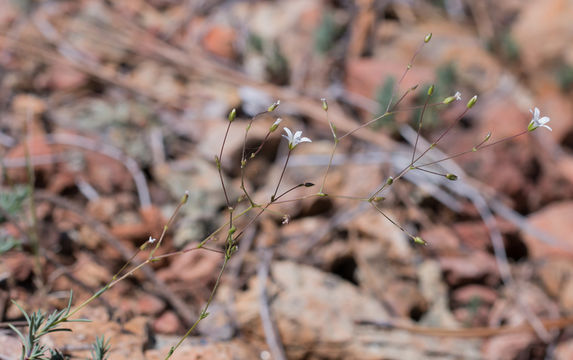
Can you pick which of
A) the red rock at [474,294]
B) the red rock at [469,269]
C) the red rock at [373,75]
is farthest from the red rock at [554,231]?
the red rock at [373,75]

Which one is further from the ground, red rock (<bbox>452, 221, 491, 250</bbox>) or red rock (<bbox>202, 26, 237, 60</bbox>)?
red rock (<bbox>202, 26, 237, 60</bbox>)

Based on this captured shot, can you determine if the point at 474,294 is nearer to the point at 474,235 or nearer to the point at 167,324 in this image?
the point at 474,235

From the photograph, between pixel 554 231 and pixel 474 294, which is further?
pixel 554 231

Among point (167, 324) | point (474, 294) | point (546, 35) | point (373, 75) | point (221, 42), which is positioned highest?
point (546, 35)

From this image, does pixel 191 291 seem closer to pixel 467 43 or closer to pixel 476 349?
pixel 476 349

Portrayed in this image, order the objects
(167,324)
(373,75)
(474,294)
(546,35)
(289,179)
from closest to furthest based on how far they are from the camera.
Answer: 1. (167,324)
2. (474,294)
3. (289,179)
4. (373,75)
5. (546,35)

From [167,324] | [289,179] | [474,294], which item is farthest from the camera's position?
[289,179]

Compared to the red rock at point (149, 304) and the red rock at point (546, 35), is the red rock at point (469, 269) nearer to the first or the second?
the red rock at point (149, 304)

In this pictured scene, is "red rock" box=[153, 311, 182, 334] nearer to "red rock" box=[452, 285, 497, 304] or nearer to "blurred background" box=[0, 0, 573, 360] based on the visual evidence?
"blurred background" box=[0, 0, 573, 360]

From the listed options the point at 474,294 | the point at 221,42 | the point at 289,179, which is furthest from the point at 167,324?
the point at 221,42

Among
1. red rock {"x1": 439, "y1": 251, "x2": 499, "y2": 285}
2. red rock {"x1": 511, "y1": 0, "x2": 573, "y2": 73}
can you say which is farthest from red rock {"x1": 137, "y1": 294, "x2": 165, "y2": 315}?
red rock {"x1": 511, "y1": 0, "x2": 573, "y2": 73}
